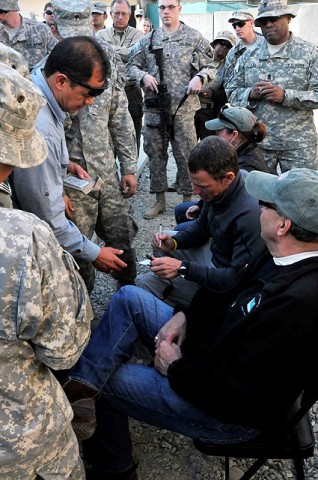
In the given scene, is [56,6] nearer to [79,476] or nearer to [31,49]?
[31,49]

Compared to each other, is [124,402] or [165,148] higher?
[124,402]

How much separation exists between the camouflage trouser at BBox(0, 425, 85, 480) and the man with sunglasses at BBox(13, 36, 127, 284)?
3.75 feet

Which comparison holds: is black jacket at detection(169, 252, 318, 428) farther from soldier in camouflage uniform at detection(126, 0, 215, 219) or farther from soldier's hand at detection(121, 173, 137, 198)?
soldier in camouflage uniform at detection(126, 0, 215, 219)

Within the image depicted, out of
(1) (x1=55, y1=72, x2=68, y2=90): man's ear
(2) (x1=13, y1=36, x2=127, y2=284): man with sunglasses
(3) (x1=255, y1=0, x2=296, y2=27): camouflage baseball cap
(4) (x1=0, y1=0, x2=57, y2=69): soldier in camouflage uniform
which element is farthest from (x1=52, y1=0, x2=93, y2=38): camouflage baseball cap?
(4) (x1=0, y1=0, x2=57, y2=69): soldier in camouflage uniform

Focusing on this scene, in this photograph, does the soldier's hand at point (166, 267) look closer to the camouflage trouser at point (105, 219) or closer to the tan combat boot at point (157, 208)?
the camouflage trouser at point (105, 219)

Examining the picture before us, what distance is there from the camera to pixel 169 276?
258 cm

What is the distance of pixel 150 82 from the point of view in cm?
499

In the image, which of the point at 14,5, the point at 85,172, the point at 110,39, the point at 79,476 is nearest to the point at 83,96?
the point at 85,172

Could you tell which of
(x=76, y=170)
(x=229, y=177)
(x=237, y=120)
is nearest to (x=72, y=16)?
(x=76, y=170)

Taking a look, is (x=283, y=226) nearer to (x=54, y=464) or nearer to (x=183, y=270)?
(x=183, y=270)

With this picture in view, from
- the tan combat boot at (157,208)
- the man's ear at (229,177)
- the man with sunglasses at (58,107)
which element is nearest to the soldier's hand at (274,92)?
the tan combat boot at (157,208)

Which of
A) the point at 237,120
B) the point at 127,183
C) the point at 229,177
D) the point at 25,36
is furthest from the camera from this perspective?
the point at 25,36

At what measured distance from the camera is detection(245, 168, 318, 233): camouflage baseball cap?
1586 mm

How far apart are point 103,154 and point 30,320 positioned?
→ 213cm
